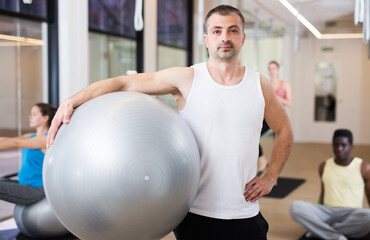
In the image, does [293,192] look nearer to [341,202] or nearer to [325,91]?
[341,202]

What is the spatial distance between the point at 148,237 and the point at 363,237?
2.45 m

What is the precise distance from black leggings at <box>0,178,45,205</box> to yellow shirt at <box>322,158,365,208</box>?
205 cm

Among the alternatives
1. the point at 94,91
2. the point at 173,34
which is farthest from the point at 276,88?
the point at 94,91

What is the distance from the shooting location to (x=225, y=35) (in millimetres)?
1450

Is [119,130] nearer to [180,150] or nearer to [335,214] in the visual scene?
[180,150]

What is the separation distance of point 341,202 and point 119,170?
8.35 feet

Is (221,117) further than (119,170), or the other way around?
(221,117)

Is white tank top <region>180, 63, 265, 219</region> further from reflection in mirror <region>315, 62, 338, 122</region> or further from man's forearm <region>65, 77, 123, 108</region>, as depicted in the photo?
reflection in mirror <region>315, 62, 338, 122</region>

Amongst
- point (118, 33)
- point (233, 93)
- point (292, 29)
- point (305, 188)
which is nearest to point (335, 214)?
point (305, 188)

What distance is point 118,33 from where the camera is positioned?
6.05m

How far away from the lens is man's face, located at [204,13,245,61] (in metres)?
1.46

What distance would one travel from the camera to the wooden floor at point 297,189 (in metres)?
3.59

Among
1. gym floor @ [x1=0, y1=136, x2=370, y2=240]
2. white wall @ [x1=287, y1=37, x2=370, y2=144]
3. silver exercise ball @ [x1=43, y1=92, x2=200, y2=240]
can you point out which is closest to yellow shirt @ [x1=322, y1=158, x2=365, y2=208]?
gym floor @ [x1=0, y1=136, x2=370, y2=240]

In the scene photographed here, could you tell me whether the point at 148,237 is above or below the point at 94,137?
below
